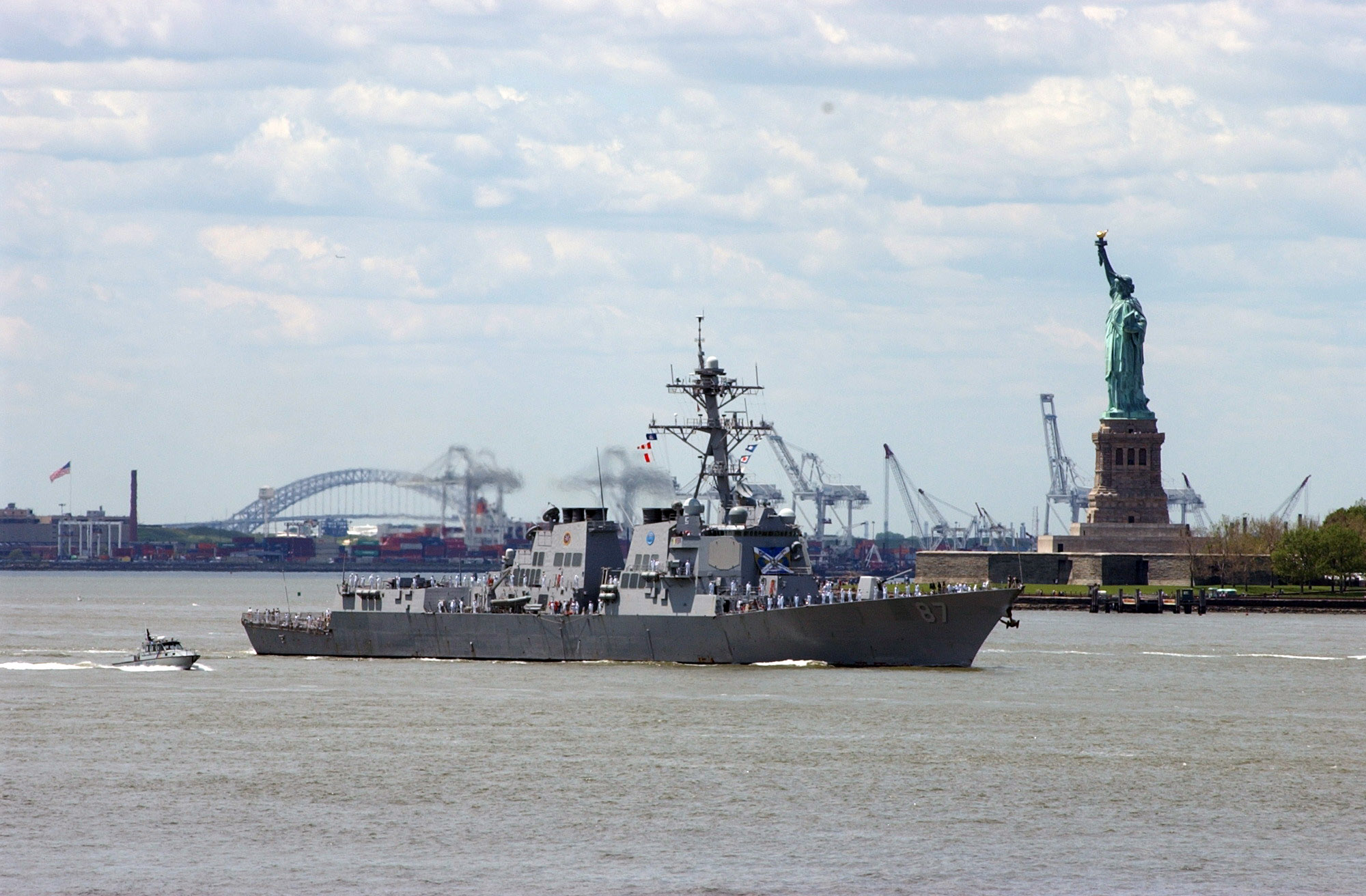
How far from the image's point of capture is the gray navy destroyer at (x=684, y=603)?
53281 mm

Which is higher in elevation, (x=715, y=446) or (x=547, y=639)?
(x=715, y=446)

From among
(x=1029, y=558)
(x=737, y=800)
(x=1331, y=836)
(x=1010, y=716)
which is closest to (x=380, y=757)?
(x=737, y=800)

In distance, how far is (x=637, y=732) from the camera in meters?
42.0

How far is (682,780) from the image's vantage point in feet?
118

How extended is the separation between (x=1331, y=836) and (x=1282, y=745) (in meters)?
10.7

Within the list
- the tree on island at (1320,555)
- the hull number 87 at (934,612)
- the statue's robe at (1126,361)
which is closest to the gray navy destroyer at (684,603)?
the hull number 87 at (934,612)

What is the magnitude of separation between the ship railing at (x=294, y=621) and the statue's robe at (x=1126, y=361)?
7741 centimetres

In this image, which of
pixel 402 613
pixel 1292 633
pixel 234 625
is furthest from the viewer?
pixel 234 625

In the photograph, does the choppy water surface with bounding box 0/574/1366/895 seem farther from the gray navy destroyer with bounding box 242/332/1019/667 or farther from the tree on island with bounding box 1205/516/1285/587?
the tree on island with bounding box 1205/516/1285/587

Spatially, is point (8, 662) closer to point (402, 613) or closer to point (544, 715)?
point (402, 613)

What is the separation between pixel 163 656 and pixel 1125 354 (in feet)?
289

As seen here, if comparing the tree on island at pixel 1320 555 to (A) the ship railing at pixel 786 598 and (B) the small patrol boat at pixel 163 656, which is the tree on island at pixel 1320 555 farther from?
(B) the small patrol boat at pixel 163 656

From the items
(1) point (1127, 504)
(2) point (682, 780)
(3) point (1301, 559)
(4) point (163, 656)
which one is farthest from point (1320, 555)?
(2) point (682, 780)

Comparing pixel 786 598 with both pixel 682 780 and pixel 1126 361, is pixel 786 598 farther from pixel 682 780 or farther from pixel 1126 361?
pixel 1126 361
